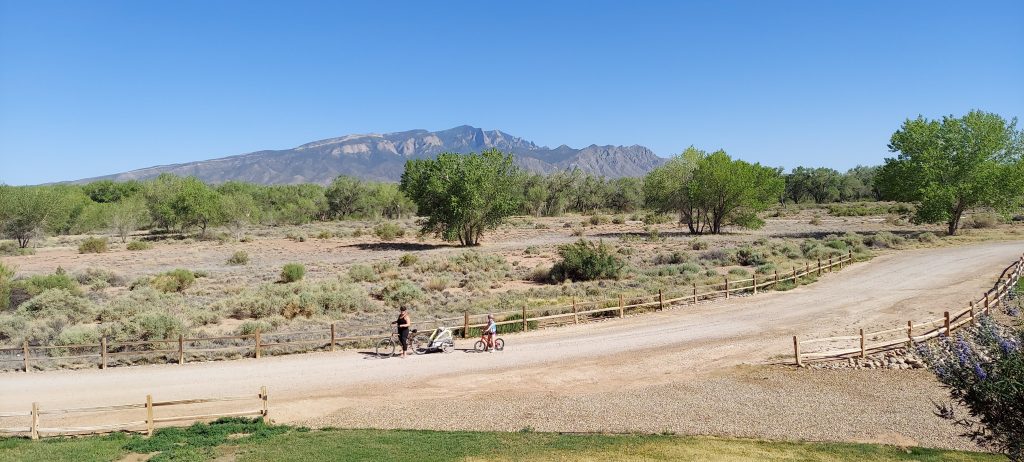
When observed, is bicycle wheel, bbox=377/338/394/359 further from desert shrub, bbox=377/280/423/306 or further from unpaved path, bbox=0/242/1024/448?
desert shrub, bbox=377/280/423/306

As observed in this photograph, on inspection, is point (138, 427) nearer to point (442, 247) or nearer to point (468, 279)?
point (468, 279)

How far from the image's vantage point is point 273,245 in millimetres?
68125

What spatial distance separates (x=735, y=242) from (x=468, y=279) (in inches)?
1160

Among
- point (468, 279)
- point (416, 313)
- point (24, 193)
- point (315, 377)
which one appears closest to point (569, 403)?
point (315, 377)

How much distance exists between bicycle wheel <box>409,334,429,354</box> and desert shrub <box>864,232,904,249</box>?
43286 millimetres

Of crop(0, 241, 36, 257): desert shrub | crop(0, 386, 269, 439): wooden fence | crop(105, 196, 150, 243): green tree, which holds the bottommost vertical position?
crop(0, 386, 269, 439): wooden fence

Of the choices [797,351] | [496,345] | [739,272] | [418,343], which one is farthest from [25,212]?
[797,351]

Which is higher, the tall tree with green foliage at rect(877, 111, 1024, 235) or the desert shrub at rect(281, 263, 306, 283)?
the tall tree with green foliage at rect(877, 111, 1024, 235)

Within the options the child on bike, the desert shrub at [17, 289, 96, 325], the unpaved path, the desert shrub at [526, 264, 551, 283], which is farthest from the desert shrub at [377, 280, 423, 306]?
the desert shrub at [17, 289, 96, 325]

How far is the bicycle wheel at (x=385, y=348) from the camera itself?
2074 cm

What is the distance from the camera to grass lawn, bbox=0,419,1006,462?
41.1 ft

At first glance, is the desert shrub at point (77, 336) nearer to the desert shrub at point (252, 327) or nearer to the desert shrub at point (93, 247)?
the desert shrub at point (252, 327)

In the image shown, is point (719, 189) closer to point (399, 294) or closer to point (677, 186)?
point (677, 186)

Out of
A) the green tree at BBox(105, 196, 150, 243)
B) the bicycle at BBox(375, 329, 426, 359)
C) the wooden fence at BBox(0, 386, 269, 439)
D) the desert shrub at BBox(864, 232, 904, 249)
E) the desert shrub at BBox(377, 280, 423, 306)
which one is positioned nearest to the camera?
the wooden fence at BBox(0, 386, 269, 439)
